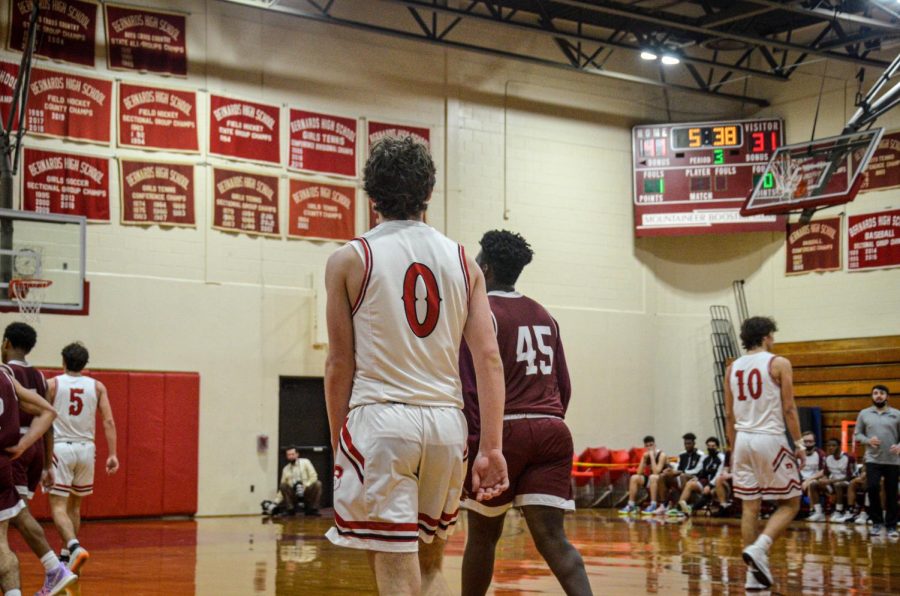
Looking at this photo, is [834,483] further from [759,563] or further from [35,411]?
[35,411]

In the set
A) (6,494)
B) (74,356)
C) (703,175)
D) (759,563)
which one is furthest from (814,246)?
(6,494)

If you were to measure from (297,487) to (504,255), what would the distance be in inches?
510

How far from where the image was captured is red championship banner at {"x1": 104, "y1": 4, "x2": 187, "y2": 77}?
17.6 meters

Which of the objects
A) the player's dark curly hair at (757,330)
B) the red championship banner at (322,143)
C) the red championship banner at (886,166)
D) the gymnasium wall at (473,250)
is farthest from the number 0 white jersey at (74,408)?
the red championship banner at (886,166)

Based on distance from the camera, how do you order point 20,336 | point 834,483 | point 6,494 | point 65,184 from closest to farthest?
point 6,494 < point 20,336 < point 65,184 < point 834,483

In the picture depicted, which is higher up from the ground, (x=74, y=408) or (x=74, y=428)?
(x=74, y=408)

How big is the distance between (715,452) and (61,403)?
1187cm

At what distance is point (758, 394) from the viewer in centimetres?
839

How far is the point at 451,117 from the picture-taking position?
2061cm

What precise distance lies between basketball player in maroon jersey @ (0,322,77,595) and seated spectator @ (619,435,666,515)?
12.3 metres

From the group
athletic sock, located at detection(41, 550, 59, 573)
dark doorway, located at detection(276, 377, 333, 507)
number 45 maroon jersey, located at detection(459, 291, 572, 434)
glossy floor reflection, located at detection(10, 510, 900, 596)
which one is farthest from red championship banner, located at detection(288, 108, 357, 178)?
number 45 maroon jersey, located at detection(459, 291, 572, 434)

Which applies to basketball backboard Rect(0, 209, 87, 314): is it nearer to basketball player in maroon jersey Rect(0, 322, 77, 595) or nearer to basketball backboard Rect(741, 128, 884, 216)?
basketball player in maroon jersey Rect(0, 322, 77, 595)

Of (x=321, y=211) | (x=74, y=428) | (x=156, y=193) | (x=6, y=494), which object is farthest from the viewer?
(x=321, y=211)

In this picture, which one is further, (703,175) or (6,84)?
(703,175)
